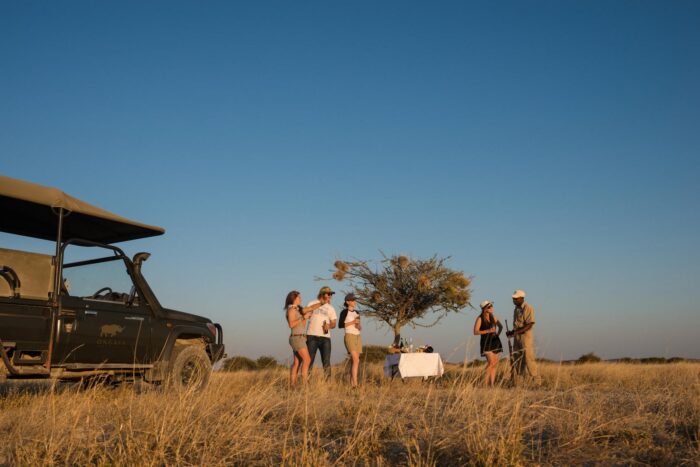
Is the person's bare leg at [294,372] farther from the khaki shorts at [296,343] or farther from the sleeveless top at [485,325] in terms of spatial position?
the sleeveless top at [485,325]

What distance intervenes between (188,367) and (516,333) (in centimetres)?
608

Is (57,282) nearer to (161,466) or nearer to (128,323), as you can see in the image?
(128,323)

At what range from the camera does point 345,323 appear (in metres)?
11.4

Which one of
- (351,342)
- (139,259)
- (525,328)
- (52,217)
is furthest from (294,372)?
(52,217)

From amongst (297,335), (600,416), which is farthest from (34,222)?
(600,416)

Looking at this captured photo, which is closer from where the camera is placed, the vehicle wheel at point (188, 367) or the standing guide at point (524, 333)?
the vehicle wheel at point (188, 367)

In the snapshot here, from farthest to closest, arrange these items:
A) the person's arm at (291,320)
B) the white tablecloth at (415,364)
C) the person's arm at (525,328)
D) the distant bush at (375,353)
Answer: the distant bush at (375,353)
the white tablecloth at (415,364)
the person's arm at (525,328)
the person's arm at (291,320)

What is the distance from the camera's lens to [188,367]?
9.16 metres

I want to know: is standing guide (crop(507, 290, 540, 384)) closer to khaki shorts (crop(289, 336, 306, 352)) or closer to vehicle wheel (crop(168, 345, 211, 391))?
khaki shorts (crop(289, 336, 306, 352))

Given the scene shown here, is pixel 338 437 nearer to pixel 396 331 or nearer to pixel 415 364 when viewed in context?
pixel 415 364

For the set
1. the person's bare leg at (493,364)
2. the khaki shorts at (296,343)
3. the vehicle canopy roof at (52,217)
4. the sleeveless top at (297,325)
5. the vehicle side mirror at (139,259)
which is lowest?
the person's bare leg at (493,364)

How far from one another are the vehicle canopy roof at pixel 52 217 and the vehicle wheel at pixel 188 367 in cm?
175

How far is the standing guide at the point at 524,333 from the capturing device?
11641mm

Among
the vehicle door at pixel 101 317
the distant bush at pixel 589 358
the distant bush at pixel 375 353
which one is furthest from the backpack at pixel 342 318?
the distant bush at pixel 589 358
